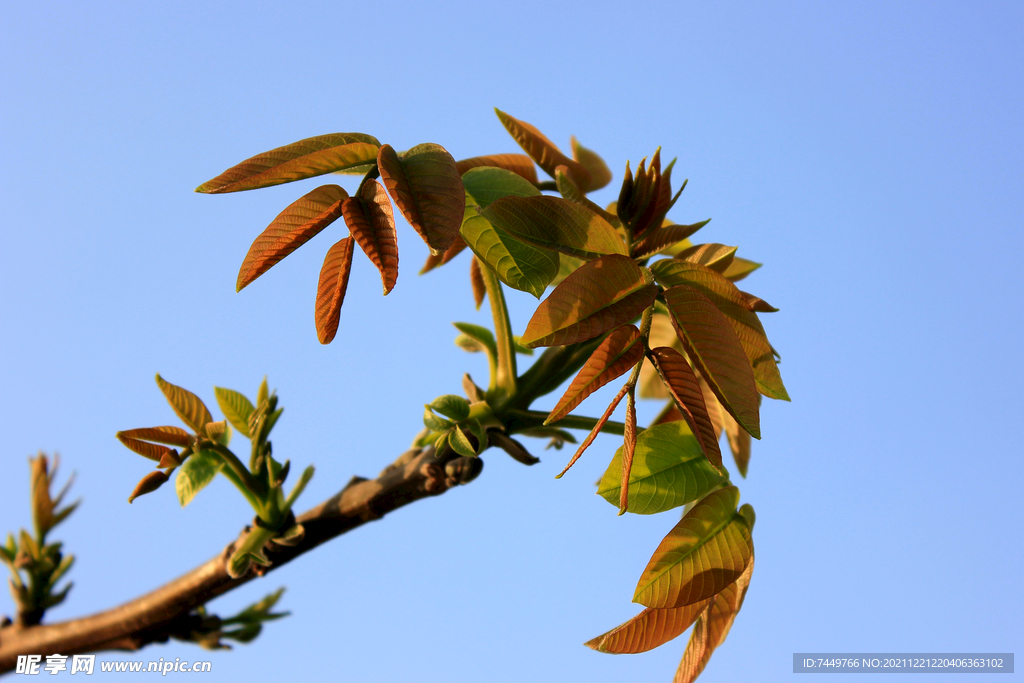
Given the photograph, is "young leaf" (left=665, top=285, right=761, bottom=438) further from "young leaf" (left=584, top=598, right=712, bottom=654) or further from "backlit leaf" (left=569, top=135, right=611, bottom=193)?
"backlit leaf" (left=569, top=135, right=611, bottom=193)

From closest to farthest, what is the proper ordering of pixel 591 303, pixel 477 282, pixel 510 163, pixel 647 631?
pixel 591 303 → pixel 647 631 → pixel 510 163 → pixel 477 282

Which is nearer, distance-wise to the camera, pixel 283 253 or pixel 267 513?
pixel 283 253

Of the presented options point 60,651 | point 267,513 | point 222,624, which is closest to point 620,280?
point 267,513

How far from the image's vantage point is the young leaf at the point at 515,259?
73cm

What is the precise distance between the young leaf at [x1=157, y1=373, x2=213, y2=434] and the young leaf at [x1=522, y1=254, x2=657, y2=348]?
639 millimetres

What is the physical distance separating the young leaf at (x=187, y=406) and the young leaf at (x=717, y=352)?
73cm

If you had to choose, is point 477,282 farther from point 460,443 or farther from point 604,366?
point 604,366

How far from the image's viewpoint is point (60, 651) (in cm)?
148

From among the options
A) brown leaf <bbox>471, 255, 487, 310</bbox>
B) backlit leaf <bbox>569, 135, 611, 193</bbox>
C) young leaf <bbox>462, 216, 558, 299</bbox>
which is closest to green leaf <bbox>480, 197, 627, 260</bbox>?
young leaf <bbox>462, 216, 558, 299</bbox>

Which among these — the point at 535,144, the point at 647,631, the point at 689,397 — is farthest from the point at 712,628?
the point at 535,144

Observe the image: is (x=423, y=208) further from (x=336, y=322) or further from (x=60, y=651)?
(x=60, y=651)

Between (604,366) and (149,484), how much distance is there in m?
0.63

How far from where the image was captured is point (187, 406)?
104 cm

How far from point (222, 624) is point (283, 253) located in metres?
1.11
